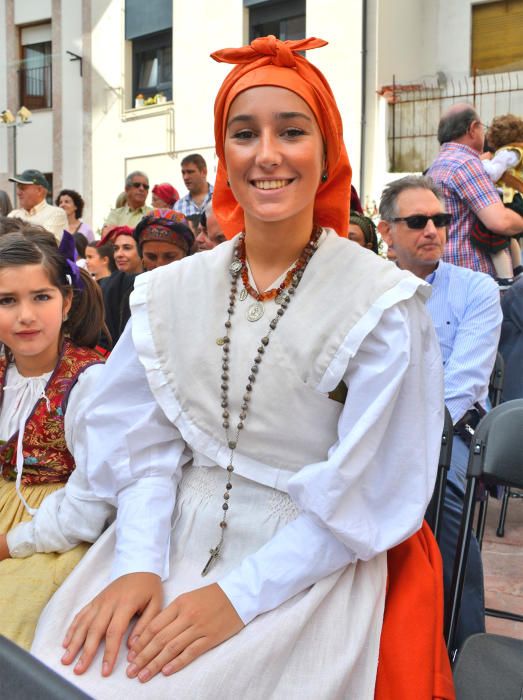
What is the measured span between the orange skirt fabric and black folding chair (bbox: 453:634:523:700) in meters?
0.04

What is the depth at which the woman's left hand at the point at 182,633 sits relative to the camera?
4.38 ft

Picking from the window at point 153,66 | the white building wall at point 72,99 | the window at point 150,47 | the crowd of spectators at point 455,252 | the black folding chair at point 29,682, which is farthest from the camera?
the white building wall at point 72,99

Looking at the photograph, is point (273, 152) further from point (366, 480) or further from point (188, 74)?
point (188, 74)

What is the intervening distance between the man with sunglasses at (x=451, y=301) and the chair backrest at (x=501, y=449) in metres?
0.82

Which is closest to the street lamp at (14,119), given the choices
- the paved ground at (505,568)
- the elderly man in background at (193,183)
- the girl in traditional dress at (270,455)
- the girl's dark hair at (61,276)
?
the elderly man in background at (193,183)

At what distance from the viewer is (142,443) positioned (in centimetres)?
170

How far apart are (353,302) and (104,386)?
61 centimetres

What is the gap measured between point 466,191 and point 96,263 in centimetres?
277

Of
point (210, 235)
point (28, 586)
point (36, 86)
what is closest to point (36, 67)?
point (36, 86)

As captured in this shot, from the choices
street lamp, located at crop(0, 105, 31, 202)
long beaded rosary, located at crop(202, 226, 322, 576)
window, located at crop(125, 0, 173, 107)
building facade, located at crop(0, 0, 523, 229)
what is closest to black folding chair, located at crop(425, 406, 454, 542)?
long beaded rosary, located at crop(202, 226, 322, 576)

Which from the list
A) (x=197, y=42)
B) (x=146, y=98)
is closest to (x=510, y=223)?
(x=197, y=42)

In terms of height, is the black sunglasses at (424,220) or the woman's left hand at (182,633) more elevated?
the black sunglasses at (424,220)

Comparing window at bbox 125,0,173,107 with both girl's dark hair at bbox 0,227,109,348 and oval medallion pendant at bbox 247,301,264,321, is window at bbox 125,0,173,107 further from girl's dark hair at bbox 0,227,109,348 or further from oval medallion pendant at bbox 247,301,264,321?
oval medallion pendant at bbox 247,301,264,321

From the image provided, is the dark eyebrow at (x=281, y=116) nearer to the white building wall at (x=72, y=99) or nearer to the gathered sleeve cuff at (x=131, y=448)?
the gathered sleeve cuff at (x=131, y=448)
